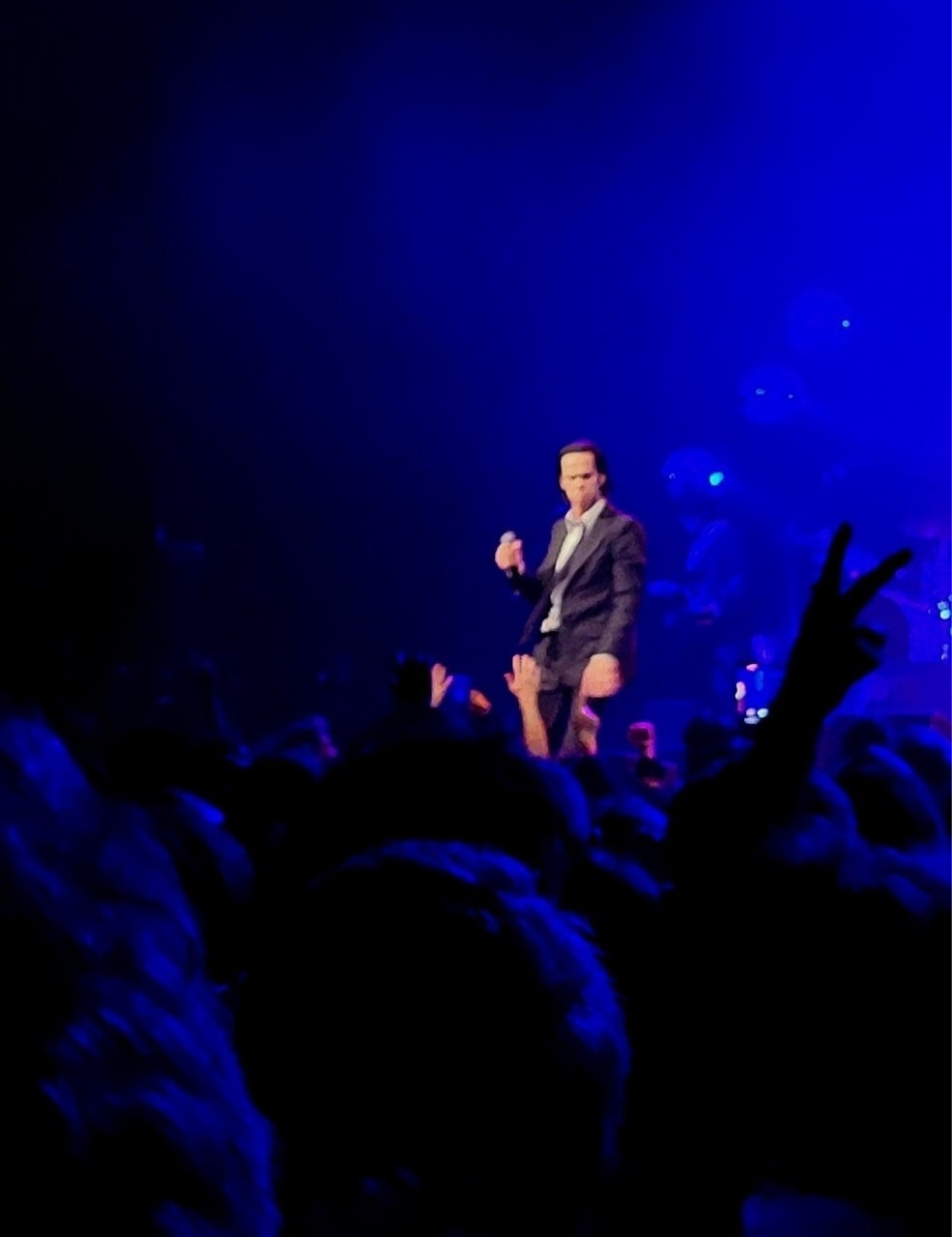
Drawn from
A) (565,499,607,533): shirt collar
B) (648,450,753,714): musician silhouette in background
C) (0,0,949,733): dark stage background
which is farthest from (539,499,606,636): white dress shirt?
(648,450,753,714): musician silhouette in background

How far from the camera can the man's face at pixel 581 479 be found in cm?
414

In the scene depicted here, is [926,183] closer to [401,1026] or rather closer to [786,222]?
[786,222]

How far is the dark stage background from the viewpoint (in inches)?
195

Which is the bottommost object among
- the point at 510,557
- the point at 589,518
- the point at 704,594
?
the point at 704,594

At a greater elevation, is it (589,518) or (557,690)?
(589,518)

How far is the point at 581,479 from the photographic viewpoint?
13.6 ft

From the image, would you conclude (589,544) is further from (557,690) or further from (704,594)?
(704,594)

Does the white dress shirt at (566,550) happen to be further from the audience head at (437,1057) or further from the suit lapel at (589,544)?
the audience head at (437,1057)

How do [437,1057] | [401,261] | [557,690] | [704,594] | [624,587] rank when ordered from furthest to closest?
[704,594] → [401,261] → [557,690] → [624,587] → [437,1057]

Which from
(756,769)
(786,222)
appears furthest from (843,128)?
(756,769)

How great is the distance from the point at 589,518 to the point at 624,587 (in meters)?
0.34

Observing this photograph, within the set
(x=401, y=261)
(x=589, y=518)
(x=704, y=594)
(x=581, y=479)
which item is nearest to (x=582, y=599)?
(x=589, y=518)

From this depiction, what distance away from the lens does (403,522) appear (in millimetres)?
7754

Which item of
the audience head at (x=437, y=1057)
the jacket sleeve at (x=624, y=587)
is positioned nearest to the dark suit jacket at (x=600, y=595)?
the jacket sleeve at (x=624, y=587)
